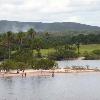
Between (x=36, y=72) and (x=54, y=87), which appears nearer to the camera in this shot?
(x=54, y=87)

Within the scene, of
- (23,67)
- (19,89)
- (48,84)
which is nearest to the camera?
(19,89)

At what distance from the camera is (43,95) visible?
12344cm

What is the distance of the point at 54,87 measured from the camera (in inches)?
5709

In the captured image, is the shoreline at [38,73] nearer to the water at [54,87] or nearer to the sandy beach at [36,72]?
the sandy beach at [36,72]

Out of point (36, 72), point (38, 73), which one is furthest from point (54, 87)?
point (36, 72)

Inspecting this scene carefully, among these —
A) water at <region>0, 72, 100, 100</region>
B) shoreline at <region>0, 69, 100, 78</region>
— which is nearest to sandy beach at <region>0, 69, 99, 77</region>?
shoreline at <region>0, 69, 100, 78</region>

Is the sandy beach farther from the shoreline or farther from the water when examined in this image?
the water

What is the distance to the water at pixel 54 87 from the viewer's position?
119438 mm

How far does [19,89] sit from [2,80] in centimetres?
2597

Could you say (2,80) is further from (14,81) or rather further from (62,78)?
(62,78)

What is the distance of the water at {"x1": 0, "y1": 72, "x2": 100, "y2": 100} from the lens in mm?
119438

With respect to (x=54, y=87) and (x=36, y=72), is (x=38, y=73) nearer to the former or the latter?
(x=36, y=72)

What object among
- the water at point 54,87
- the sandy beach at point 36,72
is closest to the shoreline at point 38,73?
the sandy beach at point 36,72

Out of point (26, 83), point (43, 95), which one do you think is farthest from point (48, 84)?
point (43, 95)
